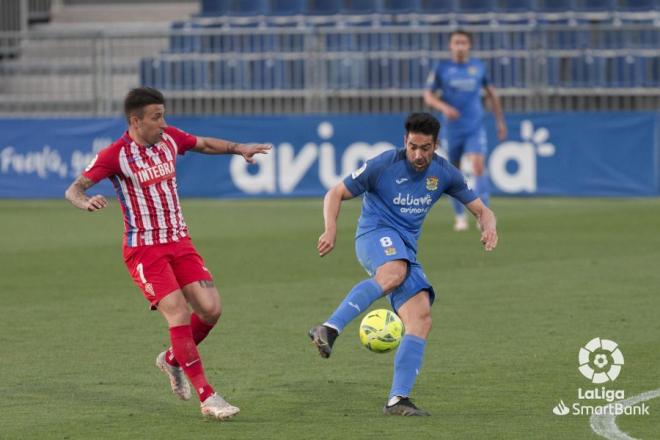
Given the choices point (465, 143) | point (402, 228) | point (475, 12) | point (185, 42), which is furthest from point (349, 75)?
point (402, 228)

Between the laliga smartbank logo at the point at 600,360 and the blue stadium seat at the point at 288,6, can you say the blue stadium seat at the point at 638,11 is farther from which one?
the laliga smartbank logo at the point at 600,360

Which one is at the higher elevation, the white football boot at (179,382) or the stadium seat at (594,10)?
the stadium seat at (594,10)

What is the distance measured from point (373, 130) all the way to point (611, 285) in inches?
395

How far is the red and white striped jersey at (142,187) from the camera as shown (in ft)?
25.7

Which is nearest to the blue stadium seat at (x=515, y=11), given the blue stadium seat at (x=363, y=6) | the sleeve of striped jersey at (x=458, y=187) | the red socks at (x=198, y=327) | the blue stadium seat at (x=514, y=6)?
the blue stadium seat at (x=514, y=6)

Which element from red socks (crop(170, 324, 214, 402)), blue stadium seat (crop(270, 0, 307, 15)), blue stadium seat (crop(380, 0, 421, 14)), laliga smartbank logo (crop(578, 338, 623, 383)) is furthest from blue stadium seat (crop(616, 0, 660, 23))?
red socks (crop(170, 324, 214, 402))

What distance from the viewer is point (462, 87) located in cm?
1770

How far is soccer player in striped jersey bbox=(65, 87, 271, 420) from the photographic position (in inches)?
304

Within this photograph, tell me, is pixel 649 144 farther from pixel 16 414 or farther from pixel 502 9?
pixel 16 414

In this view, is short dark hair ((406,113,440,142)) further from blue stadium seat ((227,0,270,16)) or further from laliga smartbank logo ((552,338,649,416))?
blue stadium seat ((227,0,270,16))

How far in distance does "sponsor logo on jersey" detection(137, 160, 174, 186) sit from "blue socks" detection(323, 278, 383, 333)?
1251mm

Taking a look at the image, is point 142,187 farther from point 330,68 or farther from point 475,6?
point 475,6

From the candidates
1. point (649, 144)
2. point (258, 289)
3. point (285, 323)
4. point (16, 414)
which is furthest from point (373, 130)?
point (16, 414)

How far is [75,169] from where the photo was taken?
2314 centimetres
